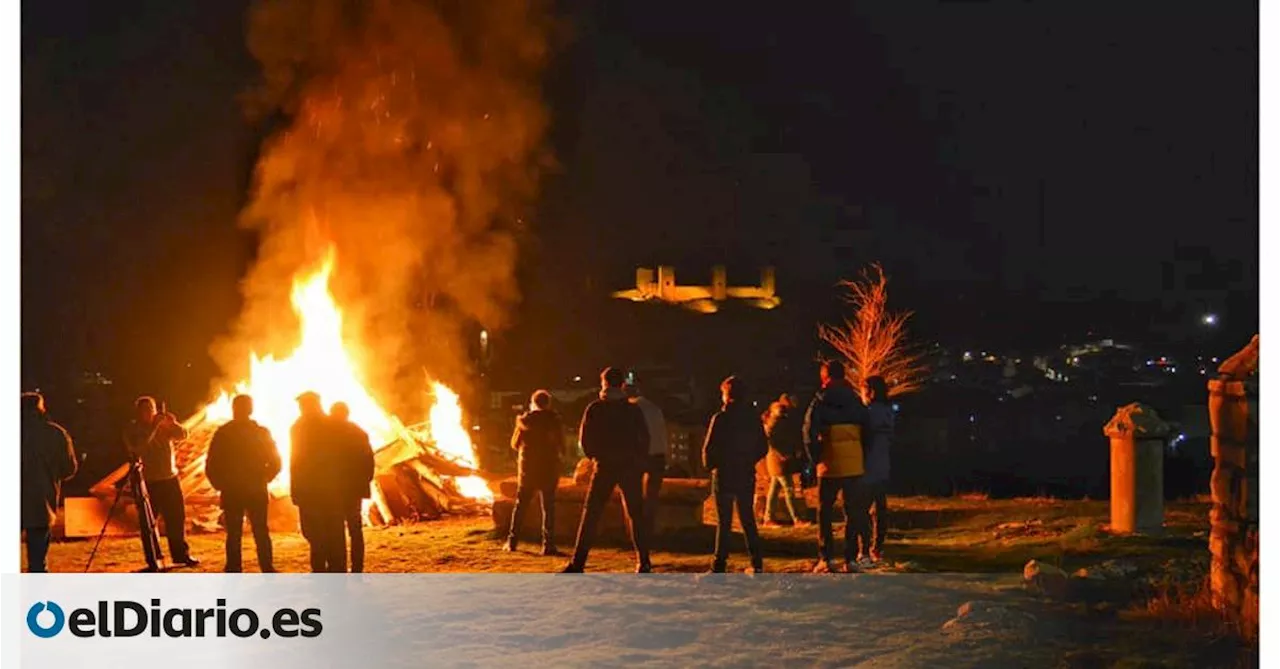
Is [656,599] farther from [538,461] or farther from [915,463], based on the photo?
[915,463]

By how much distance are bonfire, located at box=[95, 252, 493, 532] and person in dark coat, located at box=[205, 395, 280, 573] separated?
4.28 metres

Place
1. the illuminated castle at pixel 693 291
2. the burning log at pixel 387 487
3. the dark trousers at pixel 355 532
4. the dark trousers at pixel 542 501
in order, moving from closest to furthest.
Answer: the dark trousers at pixel 355 532
the dark trousers at pixel 542 501
the burning log at pixel 387 487
the illuminated castle at pixel 693 291

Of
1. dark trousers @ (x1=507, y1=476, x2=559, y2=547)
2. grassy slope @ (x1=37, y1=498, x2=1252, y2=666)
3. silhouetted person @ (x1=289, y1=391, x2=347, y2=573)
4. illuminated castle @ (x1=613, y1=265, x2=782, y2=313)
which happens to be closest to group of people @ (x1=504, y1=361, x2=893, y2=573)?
grassy slope @ (x1=37, y1=498, x2=1252, y2=666)

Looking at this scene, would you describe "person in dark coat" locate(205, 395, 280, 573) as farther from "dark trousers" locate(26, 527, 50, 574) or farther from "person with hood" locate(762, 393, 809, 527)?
"person with hood" locate(762, 393, 809, 527)

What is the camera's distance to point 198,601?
9945 mm

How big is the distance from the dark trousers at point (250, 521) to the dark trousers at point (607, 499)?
9.00 feet

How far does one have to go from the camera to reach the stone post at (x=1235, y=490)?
8.29 meters

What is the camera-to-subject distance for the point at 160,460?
471 inches

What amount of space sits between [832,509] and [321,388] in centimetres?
902

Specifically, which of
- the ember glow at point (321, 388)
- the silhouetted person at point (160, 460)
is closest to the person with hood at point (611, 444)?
the silhouetted person at point (160, 460)

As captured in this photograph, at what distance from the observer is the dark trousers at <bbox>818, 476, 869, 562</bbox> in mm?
10500

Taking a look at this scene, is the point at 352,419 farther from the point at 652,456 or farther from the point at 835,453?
the point at 835,453

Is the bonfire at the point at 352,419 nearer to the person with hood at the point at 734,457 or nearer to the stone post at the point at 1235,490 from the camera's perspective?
the person with hood at the point at 734,457

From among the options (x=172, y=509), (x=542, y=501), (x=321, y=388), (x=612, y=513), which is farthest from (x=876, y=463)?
(x=321, y=388)
